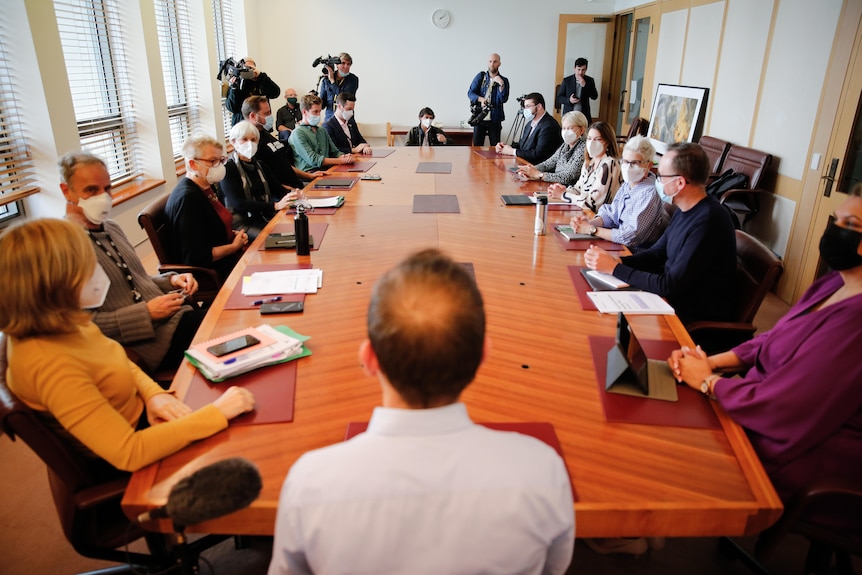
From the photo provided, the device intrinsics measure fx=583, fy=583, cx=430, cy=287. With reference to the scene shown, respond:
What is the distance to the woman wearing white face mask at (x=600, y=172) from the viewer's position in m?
3.89

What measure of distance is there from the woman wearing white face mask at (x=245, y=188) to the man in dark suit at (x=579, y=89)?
5.97 meters

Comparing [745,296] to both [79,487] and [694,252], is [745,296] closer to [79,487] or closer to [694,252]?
[694,252]

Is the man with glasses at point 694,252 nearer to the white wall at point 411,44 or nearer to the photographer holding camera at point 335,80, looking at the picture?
the photographer holding camera at point 335,80

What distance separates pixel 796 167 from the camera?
4246mm

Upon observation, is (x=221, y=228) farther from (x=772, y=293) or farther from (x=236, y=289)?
(x=772, y=293)

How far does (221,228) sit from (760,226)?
13.6 feet

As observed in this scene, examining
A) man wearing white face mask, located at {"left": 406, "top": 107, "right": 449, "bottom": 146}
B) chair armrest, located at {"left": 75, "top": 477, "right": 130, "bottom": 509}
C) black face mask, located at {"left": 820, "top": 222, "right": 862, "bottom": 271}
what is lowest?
chair armrest, located at {"left": 75, "top": 477, "right": 130, "bottom": 509}

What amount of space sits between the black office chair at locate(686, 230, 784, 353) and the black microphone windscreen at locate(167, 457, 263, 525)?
1.92 m

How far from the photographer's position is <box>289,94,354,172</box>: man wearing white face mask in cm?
525

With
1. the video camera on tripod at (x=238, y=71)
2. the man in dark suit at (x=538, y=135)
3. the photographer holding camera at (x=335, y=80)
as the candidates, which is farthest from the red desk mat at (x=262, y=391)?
the photographer holding camera at (x=335, y=80)

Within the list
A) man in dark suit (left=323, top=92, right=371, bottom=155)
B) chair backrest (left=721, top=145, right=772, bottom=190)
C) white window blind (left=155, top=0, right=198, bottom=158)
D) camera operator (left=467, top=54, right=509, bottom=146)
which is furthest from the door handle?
white window blind (left=155, top=0, right=198, bottom=158)

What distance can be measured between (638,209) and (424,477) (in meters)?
2.68

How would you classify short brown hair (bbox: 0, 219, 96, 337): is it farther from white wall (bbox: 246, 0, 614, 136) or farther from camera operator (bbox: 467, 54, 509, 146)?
white wall (bbox: 246, 0, 614, 136)

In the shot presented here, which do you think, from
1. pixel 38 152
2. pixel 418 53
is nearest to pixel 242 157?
pixel 38 152
